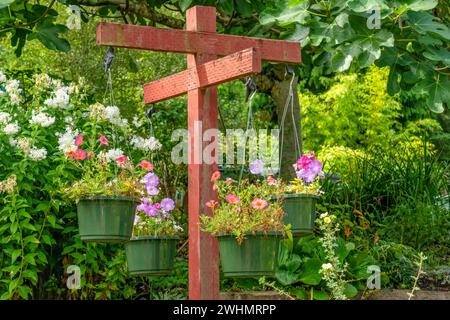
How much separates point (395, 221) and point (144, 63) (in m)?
5.36

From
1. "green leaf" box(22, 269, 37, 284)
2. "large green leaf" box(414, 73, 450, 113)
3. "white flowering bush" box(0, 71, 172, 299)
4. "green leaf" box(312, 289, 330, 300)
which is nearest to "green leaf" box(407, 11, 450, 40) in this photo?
"large green leaf" box(414, 73, 450, 113)

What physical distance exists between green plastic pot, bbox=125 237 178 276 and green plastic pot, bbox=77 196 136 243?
0.28 meters

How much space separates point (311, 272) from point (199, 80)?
2.08 m

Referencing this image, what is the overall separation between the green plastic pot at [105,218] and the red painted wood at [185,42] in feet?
2.30

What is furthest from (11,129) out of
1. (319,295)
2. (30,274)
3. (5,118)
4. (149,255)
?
(319,295)

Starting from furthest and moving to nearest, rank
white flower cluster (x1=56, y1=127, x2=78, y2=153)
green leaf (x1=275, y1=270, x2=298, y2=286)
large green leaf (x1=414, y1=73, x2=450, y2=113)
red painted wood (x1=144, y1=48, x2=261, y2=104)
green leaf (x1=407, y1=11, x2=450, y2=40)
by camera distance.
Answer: green leaf (x1=275, y1=270, x2=298, y2=286)
large green leaf (x1=414, y1=73, x2=450, y2=113)
green leaf (x1=407, y1=11, x2=450, y2=40)
white flower cluster (x1=56, y1=127, x2=78, y2=153)
red painted wood (x1=144, y1=48, x2=261, y2=104)

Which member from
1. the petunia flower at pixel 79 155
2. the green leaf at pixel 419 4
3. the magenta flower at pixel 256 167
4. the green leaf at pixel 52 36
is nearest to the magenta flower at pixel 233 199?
the magenta flower at pixel 256 167

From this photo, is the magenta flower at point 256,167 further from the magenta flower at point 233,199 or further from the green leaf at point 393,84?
the green leaf at point 393,84

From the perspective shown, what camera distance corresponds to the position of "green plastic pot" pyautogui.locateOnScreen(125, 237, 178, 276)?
4.20 meters

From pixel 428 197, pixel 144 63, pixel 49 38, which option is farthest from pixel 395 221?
pixel 144 63

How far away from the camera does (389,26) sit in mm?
4672

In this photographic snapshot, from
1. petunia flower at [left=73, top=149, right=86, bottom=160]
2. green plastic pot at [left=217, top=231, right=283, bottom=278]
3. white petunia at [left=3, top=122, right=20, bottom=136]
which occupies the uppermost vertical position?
white petunia at [left=3, top=122, right=20, bottom=136]

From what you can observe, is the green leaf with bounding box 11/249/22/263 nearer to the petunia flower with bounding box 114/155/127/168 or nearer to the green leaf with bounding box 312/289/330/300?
the petunia flower with bounding box 114/155/127/168

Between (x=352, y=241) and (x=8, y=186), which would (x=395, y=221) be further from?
(x=8, y=186)
